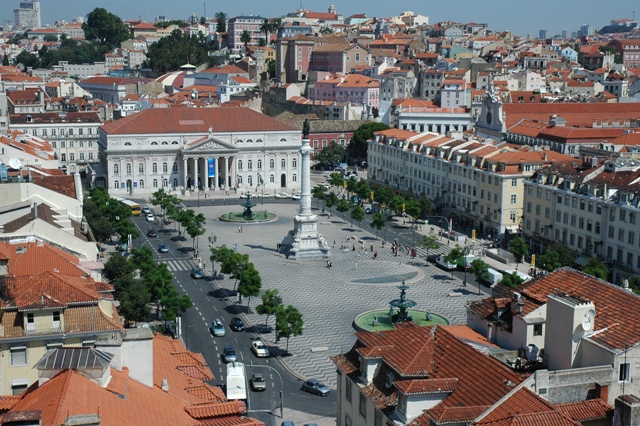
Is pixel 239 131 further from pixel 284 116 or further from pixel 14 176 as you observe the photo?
pixel 14 176

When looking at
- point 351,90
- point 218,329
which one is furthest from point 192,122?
point 218,329

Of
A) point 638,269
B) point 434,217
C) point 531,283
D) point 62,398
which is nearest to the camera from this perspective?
point 62,398

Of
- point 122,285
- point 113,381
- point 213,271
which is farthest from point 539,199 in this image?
point 113,381

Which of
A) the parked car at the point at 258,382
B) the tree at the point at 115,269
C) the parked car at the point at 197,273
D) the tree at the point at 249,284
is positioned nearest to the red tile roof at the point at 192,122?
the parked car at the point at 197,273

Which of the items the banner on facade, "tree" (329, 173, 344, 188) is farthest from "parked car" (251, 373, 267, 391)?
the banner on facade

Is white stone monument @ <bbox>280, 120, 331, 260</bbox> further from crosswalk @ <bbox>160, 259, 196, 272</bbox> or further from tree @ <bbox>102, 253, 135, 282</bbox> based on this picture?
tree @ <bbox>102, 253, 135, 282</bbox>

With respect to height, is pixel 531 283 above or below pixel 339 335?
above
